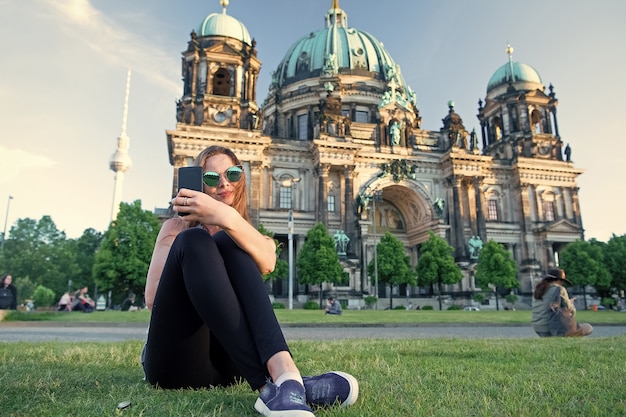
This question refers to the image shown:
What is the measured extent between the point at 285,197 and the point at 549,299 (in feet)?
105

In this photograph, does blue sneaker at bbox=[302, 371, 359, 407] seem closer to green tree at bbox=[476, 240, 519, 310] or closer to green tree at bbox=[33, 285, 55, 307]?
green tree at bbox=[476, 240, 519, 310]

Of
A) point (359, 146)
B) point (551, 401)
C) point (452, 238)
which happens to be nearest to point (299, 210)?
point (359, 146)

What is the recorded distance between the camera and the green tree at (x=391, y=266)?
3612cm

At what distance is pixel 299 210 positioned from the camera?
128ft

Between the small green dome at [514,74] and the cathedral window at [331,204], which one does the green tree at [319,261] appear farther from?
the small green dome at [514,74]

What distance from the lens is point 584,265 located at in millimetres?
38688

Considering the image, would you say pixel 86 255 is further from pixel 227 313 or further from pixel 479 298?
pixel 227 313

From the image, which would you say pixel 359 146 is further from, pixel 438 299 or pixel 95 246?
pixel 95 246

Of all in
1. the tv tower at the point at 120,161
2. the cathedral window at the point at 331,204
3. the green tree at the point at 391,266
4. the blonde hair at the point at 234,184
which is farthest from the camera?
the tv tower at the point at 120,161

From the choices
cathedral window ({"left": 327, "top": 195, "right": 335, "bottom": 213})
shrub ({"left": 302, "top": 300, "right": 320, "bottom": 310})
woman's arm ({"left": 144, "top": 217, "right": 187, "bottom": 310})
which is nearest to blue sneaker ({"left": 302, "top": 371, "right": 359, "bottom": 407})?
woman's arm ({"left": 144, "top": 217, "right": 187, "bottom": 310})

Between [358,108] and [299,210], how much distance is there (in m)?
15.6

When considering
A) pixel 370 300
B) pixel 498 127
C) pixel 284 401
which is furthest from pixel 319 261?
pixel 284 401

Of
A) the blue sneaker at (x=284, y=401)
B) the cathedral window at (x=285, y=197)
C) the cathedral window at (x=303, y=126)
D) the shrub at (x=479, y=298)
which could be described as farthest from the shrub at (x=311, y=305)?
the blue sneaker at (x=284, y=401)

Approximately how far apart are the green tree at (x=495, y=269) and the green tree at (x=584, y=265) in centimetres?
570
